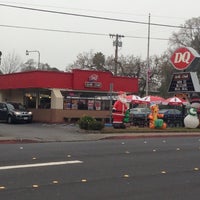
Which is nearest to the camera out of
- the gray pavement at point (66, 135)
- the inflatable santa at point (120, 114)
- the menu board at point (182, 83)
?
the gray pavement at point (66, 135)

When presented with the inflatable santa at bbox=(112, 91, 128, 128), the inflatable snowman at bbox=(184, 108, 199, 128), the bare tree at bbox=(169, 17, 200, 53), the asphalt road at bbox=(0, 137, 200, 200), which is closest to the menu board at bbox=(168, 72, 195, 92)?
the inflatable snowman at bbox=(184, 108, 199, 128)

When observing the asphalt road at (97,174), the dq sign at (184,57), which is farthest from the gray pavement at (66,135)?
the dq sign at (184,57)

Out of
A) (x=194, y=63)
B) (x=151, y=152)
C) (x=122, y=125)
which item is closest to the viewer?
(x=151, y=152)

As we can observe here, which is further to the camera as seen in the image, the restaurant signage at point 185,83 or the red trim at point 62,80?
the red trim at point 62,80

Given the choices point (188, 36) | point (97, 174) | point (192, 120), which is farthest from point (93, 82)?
point (188, 36)

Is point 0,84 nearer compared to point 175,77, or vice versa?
point 175,77

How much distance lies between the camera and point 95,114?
3850cm

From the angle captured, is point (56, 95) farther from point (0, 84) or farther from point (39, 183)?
point (39, 183)

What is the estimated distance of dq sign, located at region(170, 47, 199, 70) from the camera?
104ft

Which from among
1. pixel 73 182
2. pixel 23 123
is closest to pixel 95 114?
pixel 23 123

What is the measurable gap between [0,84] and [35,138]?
2274 cm

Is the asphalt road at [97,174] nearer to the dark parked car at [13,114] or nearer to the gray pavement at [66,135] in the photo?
the gray pavement at [66,135]

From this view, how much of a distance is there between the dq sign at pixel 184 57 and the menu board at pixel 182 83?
24.0 inches

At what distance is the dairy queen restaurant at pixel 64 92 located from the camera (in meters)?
36.1
